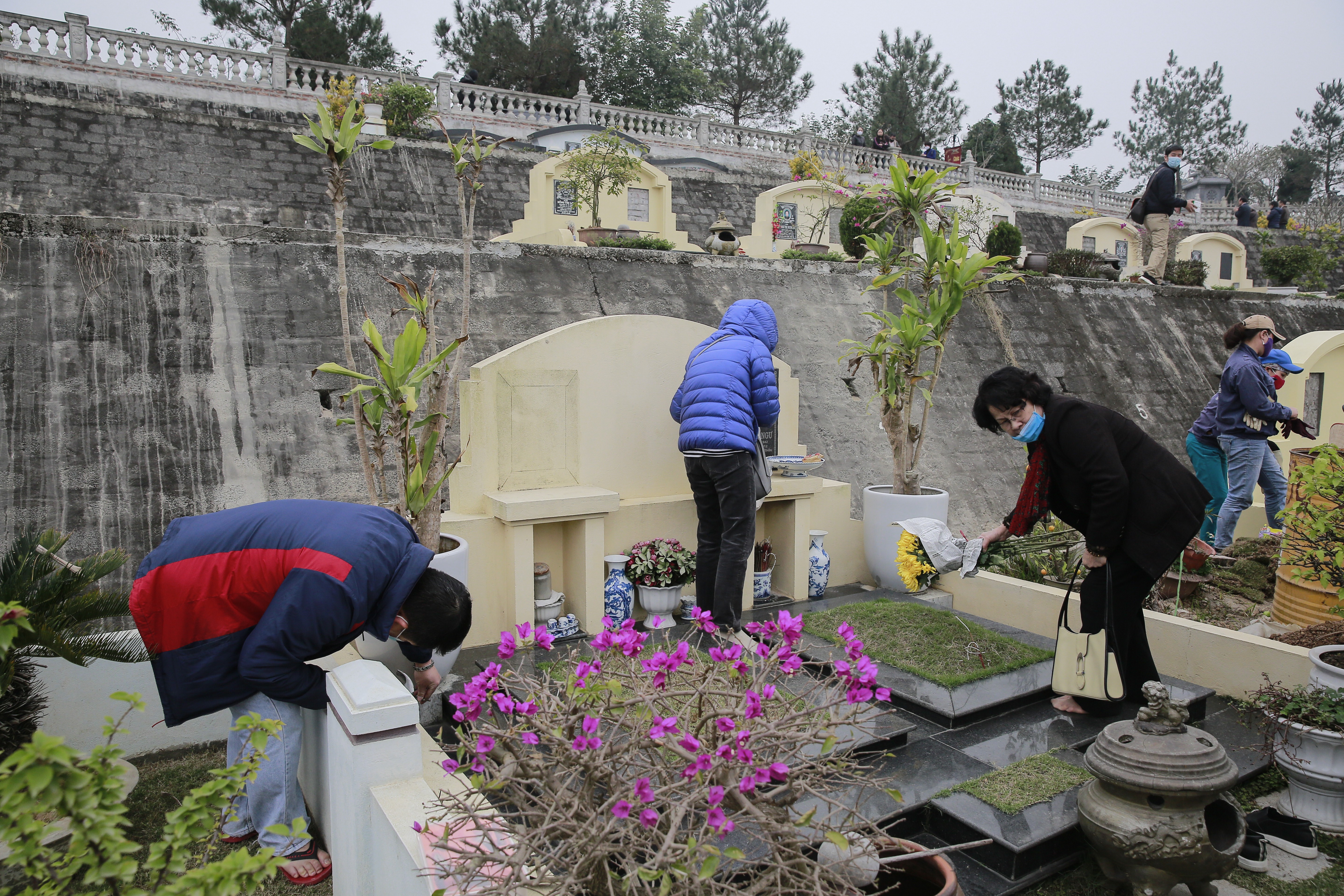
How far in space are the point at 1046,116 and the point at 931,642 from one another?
39.4 metres

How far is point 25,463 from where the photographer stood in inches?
198

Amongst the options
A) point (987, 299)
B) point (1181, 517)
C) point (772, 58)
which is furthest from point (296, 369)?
point (772, 58)

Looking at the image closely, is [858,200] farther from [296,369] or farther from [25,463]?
[25,463]

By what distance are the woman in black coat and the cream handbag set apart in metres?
0.03

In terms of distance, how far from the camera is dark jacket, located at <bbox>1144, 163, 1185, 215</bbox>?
36.9 feet

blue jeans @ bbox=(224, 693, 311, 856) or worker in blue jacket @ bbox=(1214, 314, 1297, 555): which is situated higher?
worker in blue jacket @ bbox=(1214, 314, 1297, 555)

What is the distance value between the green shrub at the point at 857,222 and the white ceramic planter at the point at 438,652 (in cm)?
868

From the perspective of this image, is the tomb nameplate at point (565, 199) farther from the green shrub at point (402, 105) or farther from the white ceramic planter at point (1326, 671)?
the white ceramic planter at point (1326, 671)

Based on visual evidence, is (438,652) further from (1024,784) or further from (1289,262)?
(1289,262)

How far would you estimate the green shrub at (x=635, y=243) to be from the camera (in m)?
9.50

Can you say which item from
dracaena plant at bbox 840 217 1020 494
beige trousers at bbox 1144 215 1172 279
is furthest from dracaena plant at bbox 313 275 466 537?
beige trousers at bbox 1144 215 1172 279

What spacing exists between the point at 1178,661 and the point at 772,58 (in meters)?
34.0

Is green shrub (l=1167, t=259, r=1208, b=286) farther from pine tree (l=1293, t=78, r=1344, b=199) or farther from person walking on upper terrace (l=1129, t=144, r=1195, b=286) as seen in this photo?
pine tree (l=1293, t=78, r=1344, b=199)

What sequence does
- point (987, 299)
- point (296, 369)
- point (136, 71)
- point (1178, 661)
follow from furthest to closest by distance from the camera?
point (136, 71)
point (987, 299)
point (296, 369)
point (1178, 661)
